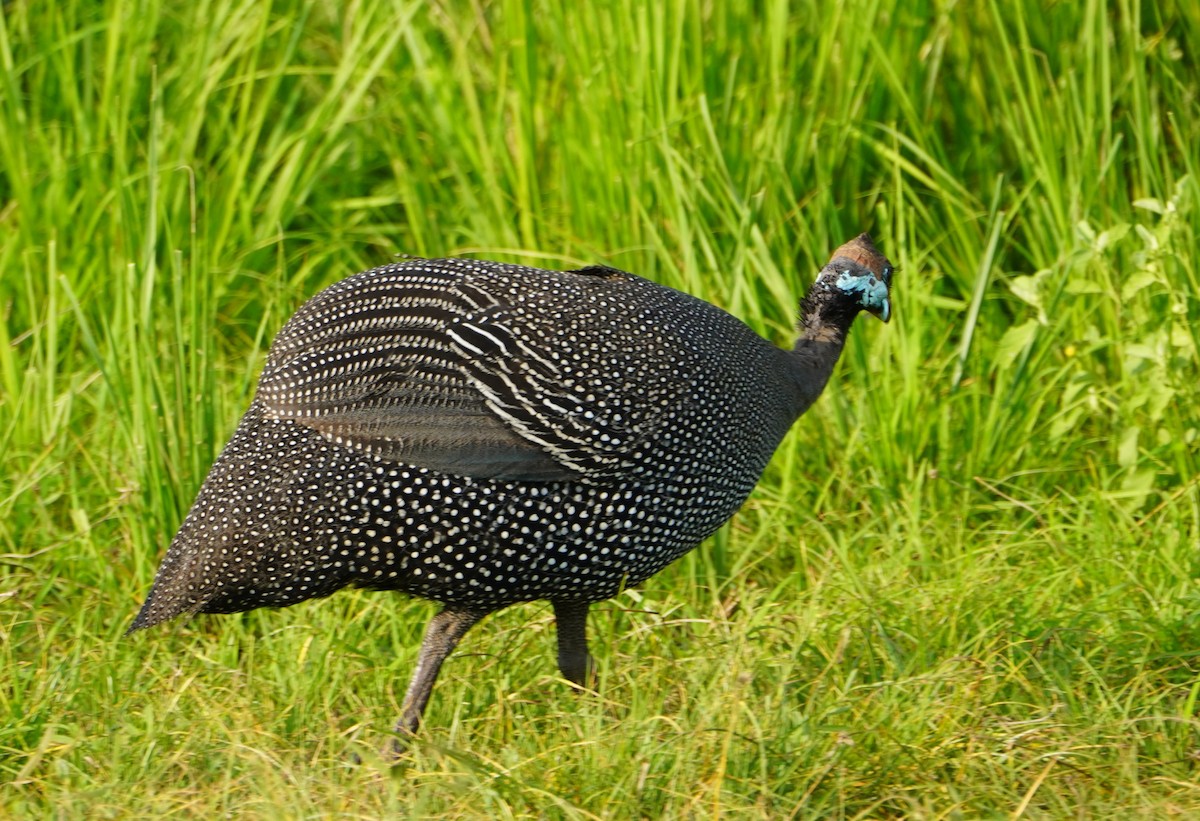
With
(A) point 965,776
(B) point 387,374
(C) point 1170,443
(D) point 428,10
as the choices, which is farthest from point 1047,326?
(D) point 428,10

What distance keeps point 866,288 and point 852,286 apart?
4 cm

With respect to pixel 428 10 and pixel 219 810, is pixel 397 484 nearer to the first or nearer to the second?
pixel 219 810

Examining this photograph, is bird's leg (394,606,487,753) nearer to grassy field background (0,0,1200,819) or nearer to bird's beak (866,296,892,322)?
grassy field background (0,0,1200,819)

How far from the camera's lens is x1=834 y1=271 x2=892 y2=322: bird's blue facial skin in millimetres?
4102

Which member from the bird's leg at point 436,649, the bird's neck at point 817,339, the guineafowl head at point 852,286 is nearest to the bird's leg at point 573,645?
the bird's leg at point 436,649

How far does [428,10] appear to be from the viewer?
5.77 m

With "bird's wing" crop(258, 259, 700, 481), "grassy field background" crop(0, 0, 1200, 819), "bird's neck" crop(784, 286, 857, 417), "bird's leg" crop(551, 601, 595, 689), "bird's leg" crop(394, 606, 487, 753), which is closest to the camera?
"grassy field background" crop(0, 0, 1200, 819)

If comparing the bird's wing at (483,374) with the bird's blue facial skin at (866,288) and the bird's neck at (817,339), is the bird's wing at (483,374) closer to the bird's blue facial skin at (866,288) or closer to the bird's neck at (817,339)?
the bird's neck at (817,339)

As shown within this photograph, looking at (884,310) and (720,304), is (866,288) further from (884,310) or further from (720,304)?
(720,304)

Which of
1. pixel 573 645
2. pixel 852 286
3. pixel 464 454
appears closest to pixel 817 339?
pixel 852 286

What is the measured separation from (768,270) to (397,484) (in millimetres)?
1763

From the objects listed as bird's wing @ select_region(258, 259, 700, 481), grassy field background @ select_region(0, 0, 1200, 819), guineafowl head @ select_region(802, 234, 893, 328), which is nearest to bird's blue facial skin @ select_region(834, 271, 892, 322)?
guineafowl head @ select_region(802, 234, 893, 328)

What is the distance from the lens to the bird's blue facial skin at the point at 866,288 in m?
4.10

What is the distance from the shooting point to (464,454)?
3453 millimetres
